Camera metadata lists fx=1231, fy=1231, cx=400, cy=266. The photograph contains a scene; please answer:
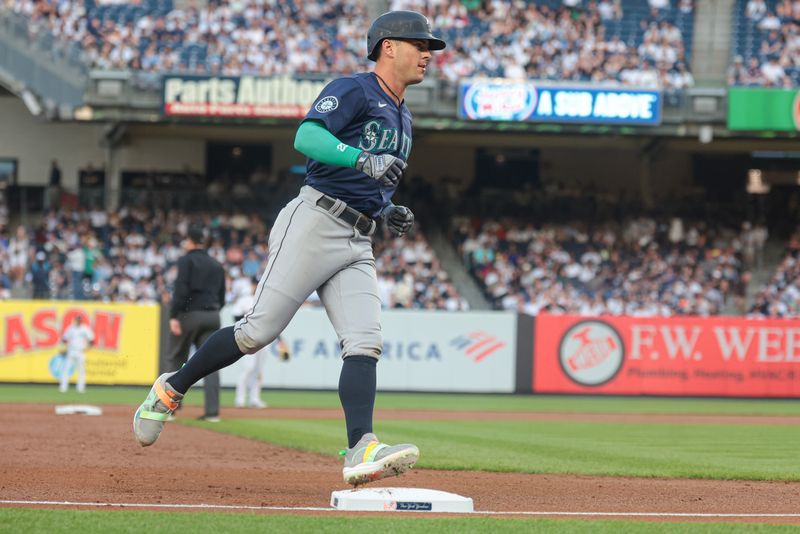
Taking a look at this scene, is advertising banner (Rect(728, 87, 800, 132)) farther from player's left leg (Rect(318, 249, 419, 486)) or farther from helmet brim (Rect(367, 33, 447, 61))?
player's left leg (Rect(318, 249, 419, 486))

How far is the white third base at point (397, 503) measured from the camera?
5699mm

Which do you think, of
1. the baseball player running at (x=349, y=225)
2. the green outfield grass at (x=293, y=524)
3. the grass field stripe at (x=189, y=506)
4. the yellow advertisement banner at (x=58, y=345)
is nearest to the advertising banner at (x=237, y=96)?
the yellow advertisement banner at (x=58, y=345)

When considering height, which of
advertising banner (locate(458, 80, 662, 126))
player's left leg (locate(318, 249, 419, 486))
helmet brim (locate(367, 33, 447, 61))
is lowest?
player's left leg (locate(318, 249, 419, 486))

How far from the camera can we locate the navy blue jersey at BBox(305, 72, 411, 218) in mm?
5844

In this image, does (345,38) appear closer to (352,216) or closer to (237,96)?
(237,96)

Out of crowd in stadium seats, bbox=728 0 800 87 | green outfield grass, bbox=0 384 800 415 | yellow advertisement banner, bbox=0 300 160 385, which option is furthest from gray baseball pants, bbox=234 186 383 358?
crowd in stadium seats, bbox=728 0 800 87

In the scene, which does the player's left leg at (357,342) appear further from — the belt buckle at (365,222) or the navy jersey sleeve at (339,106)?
the navy jersey sleeve at (339,106)

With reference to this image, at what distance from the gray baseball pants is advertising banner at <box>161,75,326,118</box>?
20.5 meters

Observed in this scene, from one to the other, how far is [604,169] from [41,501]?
91.7ft

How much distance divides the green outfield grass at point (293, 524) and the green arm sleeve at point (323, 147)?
64.1 inches

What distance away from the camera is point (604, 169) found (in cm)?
3259

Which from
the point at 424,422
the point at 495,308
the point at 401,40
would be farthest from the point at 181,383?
the point at 495,308

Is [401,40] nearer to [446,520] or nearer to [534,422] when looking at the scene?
[446,520]

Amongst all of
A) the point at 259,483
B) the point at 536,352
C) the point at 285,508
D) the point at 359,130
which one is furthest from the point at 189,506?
the point at 536,352
